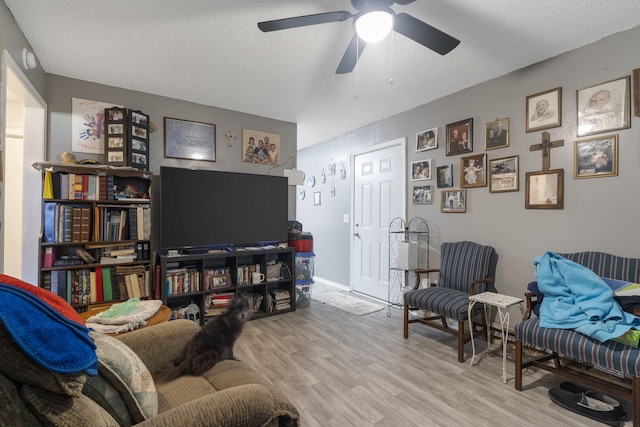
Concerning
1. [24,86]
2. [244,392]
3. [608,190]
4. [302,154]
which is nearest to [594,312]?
[608,190]

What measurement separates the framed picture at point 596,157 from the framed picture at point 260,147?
3184 mm

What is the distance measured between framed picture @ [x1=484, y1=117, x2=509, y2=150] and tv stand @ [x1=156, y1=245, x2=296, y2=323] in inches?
98.0

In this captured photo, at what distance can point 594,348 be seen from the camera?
1.77 metres

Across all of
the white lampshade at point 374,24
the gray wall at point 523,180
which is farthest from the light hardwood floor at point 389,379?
the white lampshade at point 374,24

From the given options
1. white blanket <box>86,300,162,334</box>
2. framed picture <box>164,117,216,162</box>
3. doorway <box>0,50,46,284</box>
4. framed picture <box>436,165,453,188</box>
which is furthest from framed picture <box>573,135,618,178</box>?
doorway <box>0,50,46,284</box>

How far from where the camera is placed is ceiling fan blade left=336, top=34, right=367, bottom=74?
6.34ft

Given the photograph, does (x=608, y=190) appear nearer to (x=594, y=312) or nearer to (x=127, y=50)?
(x=594, y=312)

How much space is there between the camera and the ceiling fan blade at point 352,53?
6.34 feet

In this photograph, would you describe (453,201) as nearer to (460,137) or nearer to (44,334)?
(460,137)

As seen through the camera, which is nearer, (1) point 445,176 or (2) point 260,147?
(1) point 445,176

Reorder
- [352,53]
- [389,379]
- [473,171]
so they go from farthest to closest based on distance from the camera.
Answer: [473,171] → [389,379] → [352,53]

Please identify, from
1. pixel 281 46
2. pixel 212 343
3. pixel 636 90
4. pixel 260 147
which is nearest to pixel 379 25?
pixel 281 46

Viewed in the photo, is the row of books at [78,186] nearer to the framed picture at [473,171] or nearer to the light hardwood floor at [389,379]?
the light hardwood floor at [389,379]

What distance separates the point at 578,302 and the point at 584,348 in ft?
1.06
